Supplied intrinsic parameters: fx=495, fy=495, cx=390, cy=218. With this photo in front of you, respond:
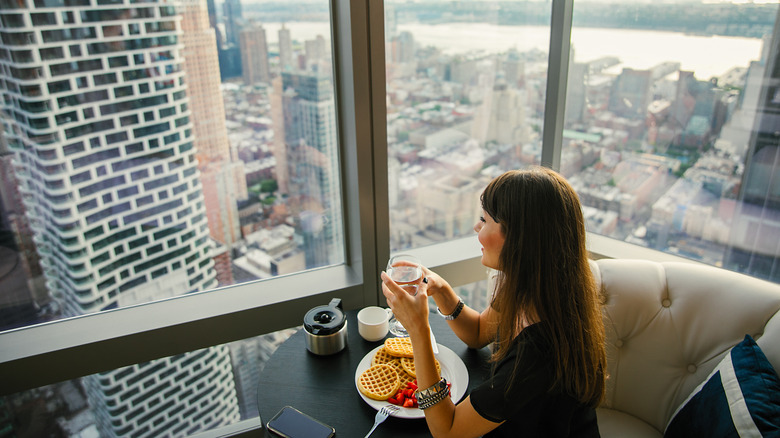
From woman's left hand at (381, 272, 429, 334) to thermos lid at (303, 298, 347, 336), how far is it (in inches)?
11.8

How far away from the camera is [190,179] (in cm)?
171

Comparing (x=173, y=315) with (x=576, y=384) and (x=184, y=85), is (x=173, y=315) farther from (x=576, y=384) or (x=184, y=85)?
(x=576, y=384)

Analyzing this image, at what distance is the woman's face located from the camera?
1182mm

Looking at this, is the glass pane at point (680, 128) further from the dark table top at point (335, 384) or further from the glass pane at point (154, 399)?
the glass pane at point (154, 399)

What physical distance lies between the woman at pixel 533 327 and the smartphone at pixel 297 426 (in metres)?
0.26

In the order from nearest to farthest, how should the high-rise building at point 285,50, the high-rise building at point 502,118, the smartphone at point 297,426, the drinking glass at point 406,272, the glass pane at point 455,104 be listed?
the smartphone at point 297,426 → the drinking glass at point 406,272 → the high-rise building at point 285,50 → the glass pane at point 455,104 → the high-rise building at point 502,118

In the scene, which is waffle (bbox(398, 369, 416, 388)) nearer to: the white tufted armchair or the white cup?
the white cup

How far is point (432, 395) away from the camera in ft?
3.84

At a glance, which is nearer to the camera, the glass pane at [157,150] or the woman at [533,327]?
the woman at [533,327]

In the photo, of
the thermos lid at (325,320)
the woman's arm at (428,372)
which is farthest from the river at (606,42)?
the woman's arm at (428,372)

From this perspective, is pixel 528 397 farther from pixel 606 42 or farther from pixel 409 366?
pixel 606 42

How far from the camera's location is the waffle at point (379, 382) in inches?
50.9

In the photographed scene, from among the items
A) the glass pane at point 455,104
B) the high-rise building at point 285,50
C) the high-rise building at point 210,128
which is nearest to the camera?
the high-rise building at point 210,128


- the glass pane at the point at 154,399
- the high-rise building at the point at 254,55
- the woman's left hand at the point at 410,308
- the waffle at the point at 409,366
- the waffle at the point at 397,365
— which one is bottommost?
the glass pane at the point at 154,399
